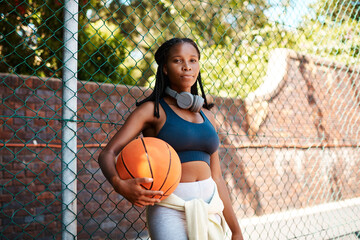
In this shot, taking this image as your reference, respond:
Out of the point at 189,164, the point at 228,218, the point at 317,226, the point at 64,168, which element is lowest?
the point at 317,226

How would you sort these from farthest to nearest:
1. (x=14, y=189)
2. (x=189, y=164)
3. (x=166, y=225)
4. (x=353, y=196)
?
(x=353, y=196)
(x=14, y=189)
(x=189, y=164)
(x=166, y=225)

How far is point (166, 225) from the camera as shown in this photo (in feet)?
6.44

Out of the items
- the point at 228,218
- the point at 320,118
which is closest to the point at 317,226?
the point at 320,118

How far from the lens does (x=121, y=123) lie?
445cm

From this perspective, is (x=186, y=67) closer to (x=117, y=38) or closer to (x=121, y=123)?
(x=121, y=123)

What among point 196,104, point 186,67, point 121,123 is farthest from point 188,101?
point 121,123

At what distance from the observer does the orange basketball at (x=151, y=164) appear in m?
1.70

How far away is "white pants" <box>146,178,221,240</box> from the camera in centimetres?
196

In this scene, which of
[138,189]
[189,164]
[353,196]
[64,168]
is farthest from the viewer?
[353,196]

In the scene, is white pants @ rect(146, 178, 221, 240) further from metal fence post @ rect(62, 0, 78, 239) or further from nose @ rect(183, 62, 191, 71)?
nose @ rect(183, 62, 191, 71)

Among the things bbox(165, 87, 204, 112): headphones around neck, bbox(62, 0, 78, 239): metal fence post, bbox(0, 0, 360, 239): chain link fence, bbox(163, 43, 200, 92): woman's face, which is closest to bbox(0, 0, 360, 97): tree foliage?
bbox(0, 0, 360, 239): chain link fence

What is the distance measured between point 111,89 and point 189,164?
2.39m

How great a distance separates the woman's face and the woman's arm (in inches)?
9.6

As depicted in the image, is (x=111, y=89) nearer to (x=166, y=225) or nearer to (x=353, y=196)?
(x=166, y=225)
